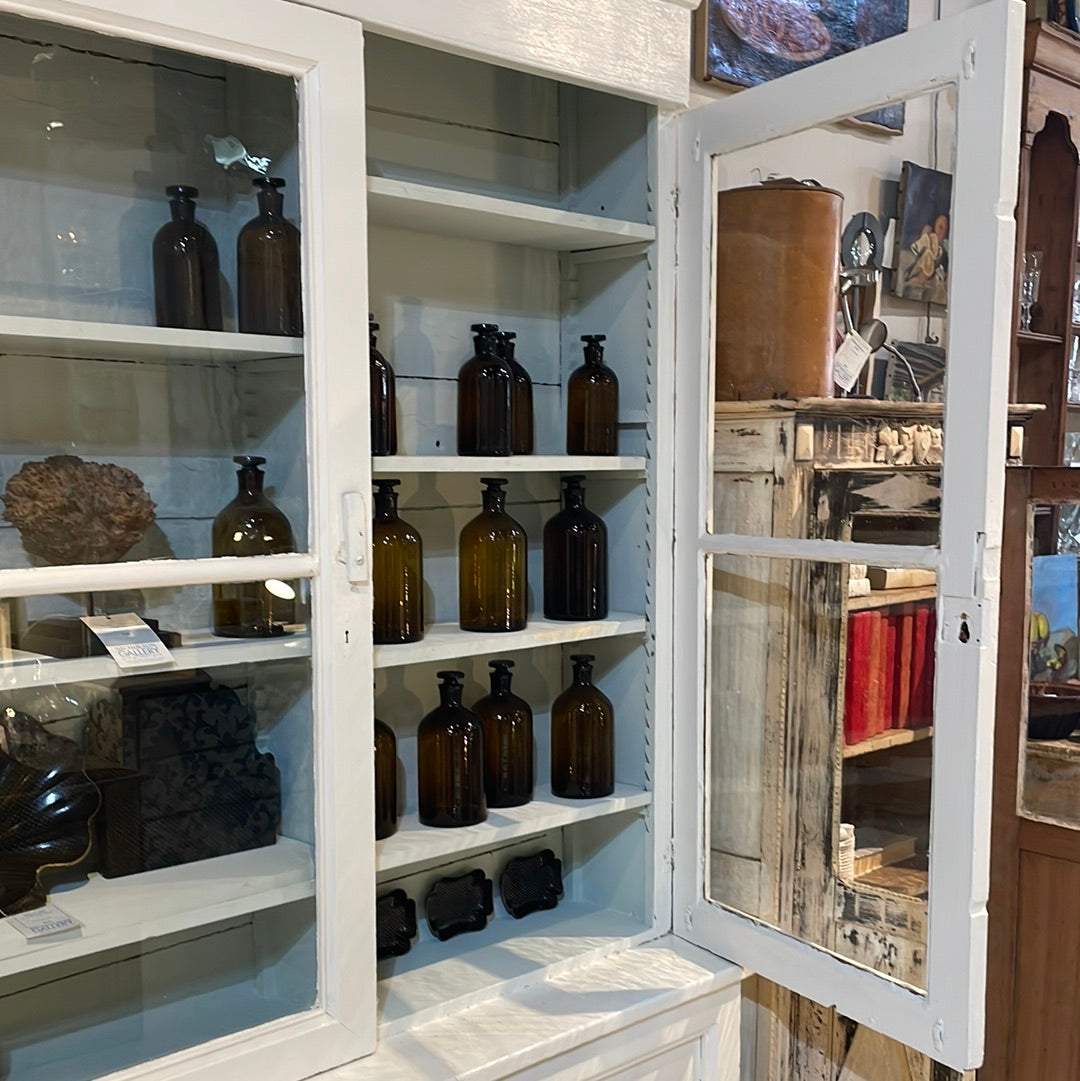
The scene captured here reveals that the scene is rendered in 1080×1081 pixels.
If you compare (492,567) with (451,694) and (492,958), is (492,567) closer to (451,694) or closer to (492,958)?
(451,694)

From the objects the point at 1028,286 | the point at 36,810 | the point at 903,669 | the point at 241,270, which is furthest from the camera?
the point at 1028,286

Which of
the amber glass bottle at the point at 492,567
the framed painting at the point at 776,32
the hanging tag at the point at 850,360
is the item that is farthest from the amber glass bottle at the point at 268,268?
the framed painting at the point at 776,32

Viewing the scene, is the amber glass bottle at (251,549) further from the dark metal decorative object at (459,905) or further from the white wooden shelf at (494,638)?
the dark metal decorative object at (459,905)

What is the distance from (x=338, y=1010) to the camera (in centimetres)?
129

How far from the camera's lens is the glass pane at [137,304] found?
3.52ft

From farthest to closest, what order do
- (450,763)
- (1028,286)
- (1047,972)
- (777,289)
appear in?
1. (1028,286)
2. (1047,972)
3. (450,763)
4. (777,289)

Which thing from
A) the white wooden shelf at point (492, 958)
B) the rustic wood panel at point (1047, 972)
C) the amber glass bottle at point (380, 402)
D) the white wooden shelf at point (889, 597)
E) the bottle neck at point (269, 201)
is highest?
the bottle neck at point (269, 201)

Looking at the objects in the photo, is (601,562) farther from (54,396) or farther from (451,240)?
(54,396)

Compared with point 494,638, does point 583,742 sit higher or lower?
lower

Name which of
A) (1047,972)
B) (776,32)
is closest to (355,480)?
(776,32)

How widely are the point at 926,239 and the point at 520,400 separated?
0.64 metres

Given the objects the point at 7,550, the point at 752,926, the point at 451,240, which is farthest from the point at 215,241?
the point at 752,926

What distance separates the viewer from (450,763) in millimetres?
1561

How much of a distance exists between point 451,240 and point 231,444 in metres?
0.64
